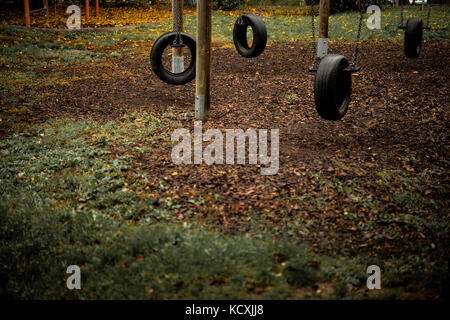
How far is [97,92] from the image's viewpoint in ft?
30.9

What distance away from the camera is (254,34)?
830 centimetres

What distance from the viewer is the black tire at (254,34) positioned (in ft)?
27.0

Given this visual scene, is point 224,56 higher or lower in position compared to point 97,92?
higher

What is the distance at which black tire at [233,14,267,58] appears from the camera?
8242mm

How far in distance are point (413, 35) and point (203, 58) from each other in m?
5.90

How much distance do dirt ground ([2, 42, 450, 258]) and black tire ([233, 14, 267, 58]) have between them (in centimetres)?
102

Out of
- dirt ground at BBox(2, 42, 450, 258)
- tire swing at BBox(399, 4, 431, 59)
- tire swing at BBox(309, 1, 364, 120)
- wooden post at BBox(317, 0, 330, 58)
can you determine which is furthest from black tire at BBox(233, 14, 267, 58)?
tire swing at BBox(399, 4, 431, 59)

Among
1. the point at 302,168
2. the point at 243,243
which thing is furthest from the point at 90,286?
the point at 302,168

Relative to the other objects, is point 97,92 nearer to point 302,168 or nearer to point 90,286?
point 302,168

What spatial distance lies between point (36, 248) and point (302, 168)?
360cm

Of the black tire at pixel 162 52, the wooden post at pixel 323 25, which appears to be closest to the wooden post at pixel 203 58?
the black tire at pixel 162 52

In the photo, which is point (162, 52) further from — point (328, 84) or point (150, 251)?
point (150, 251)

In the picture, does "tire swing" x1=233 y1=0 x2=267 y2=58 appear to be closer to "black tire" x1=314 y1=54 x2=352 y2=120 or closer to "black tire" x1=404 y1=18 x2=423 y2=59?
"black tire" x1=314 y1=54 x2=352 y2=120

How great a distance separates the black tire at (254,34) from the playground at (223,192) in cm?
103
